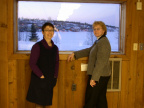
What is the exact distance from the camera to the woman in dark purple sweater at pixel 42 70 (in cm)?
224

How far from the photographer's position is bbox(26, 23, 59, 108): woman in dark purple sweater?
2244 millimetres

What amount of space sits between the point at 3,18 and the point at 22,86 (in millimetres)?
1012

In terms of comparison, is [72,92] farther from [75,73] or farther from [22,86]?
[22,86]

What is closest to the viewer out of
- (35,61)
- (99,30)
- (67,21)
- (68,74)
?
(35,61)

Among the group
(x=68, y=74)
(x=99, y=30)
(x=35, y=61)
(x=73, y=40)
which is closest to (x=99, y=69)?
(x=99, y=30)

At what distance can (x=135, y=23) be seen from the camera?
2.79m

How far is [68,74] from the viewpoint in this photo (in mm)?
2777

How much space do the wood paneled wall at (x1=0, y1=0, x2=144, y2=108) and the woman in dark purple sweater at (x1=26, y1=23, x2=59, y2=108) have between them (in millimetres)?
429

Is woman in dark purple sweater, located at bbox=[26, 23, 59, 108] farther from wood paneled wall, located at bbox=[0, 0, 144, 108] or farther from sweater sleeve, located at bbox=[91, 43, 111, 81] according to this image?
sweater sleeve, located at bbox=[91, 43, 111, 81]

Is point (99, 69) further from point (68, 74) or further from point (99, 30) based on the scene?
point (68, 74)

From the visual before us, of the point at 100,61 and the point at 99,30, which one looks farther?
the point at 99,30

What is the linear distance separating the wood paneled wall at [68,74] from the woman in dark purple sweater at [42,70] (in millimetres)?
429

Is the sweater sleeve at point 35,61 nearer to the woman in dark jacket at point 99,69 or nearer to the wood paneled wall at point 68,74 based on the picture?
the wood paneled wall at point 68,74

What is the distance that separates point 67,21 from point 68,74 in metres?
0.84
